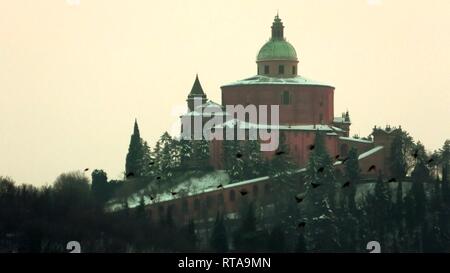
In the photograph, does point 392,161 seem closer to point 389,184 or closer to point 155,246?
point 389,184

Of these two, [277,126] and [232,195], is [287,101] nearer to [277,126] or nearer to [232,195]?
[277,126]

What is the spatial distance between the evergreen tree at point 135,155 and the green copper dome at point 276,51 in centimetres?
1231

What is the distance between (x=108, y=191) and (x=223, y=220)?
42.5ft

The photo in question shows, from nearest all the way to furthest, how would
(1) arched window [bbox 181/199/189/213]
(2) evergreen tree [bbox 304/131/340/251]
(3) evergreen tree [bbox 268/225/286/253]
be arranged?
(3) evergreen tree [bbox 268/225/286/253], (2) evergreen tree [bbox 304/131/340/251], (1) arched window [bbox 181/199/189/213]

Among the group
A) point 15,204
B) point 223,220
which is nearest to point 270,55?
point 223,220

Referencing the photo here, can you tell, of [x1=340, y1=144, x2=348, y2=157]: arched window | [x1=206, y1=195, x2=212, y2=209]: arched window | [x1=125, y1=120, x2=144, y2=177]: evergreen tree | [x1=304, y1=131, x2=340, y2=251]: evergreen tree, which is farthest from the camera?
[x1=340, y1=144, x2=348, y2=157]: arched window

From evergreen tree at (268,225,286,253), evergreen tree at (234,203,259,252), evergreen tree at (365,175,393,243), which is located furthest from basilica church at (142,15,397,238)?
evergreen tree at (268,225,286,253)

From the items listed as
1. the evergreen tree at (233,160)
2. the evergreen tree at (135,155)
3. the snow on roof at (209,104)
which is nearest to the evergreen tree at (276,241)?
the evergreen tree at (233,160)

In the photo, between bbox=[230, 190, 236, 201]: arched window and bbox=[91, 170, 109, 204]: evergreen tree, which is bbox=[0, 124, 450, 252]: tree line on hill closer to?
bbox=[91, 170, 109, 204]: evergreen tree

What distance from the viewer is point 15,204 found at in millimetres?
69875

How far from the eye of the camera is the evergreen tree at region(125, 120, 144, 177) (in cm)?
10300

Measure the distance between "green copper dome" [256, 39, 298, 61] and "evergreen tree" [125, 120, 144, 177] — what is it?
40.4 feet

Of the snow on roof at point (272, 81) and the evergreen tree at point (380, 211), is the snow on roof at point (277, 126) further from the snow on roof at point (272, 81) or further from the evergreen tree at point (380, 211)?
the evergreen tree at point (380, 211)

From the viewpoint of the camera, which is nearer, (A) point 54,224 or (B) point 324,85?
(A) point 54,224
